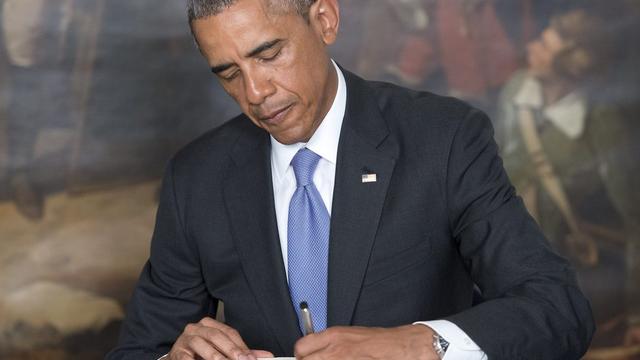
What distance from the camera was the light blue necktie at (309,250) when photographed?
270 cm

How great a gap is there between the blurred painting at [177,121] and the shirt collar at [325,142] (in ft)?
6.13

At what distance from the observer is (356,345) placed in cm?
223

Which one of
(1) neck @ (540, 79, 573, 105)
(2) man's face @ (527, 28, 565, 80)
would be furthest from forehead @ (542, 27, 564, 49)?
(1) neck @ (540, 79, 573, 105)

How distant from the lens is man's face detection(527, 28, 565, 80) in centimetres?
475

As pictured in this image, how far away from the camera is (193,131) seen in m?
4.66

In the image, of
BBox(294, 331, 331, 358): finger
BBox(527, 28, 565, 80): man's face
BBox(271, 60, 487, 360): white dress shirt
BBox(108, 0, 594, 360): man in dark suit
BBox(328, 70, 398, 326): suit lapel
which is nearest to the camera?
BBox(294, 331, 331, 358): finger

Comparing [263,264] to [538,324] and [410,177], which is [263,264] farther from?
[538,324]

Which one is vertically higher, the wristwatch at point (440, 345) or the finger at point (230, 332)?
the finger at point (230, 332)

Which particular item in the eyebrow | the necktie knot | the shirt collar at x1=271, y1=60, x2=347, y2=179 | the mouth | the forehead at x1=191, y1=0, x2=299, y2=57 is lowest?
the necktie knot

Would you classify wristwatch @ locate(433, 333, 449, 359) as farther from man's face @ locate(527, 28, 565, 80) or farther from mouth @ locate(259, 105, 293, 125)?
man's face @ locate(527, 28, 565, 80)

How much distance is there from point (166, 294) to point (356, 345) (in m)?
0.72

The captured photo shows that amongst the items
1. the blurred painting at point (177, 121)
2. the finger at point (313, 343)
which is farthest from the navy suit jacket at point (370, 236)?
the blurred painting at point (177, 121)

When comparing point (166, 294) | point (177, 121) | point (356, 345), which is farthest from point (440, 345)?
point (177, 121)

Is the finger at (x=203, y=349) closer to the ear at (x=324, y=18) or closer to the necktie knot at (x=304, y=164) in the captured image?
the necktie knot at (x=304, y=164)
